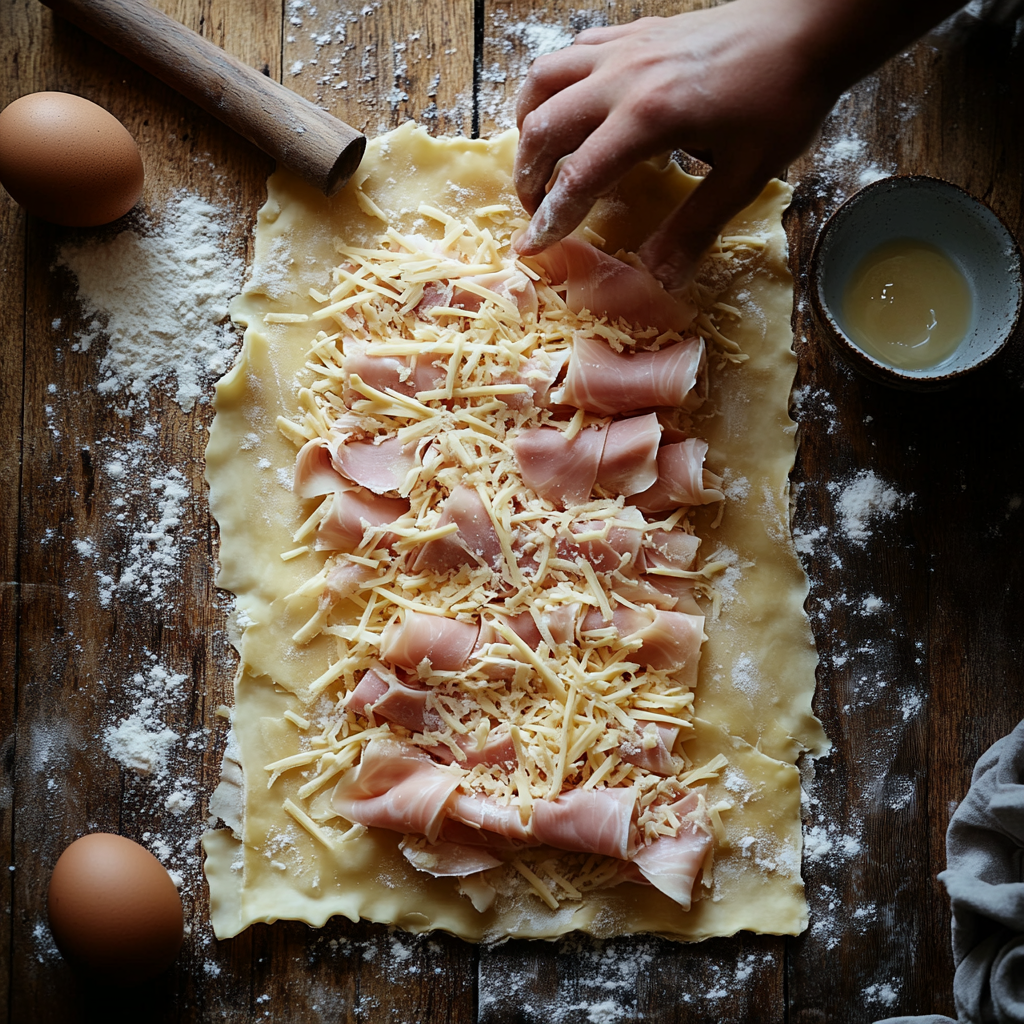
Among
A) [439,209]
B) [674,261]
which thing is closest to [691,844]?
[674,261]

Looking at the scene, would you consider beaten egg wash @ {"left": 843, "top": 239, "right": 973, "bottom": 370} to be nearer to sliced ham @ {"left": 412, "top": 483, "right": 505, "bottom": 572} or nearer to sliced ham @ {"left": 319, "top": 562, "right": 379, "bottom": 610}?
sliced ham @ {"left": 412, "top": 483, "right": 505, "bottom": 572}

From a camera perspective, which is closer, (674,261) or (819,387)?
(674,261)

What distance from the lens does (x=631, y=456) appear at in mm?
1464

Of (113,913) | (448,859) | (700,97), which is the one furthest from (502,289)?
(113,913)

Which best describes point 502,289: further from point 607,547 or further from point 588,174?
point 607,547

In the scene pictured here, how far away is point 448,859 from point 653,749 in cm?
40

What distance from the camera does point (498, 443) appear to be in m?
1.48

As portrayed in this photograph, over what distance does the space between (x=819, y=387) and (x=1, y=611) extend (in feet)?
5.25

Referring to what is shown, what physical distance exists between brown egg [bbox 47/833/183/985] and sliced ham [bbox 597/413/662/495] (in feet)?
3.39

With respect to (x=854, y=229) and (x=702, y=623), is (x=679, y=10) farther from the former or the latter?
(x=702, y=623)

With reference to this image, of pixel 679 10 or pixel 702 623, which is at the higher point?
pixel 679 10

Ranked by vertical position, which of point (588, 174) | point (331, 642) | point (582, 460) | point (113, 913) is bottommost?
point (113, 913)

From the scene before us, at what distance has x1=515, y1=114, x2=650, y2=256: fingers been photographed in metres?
1.29

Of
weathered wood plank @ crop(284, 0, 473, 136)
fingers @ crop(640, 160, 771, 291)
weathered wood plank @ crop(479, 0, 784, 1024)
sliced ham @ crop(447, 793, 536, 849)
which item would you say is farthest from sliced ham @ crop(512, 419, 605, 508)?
weathered wood plank @ crop(479, 0, 784, 1024)
